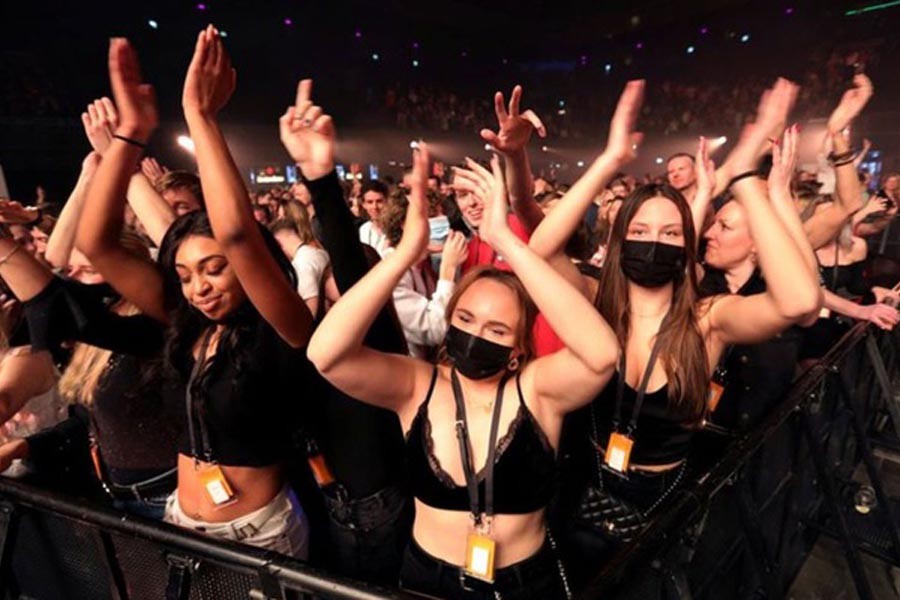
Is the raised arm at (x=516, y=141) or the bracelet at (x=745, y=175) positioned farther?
the raised arm at (x=516, y=141)

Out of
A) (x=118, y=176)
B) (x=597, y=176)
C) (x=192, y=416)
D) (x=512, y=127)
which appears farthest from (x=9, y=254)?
(x=597, y=176)

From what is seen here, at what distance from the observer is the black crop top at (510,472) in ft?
4.58

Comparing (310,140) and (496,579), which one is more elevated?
(310,140)

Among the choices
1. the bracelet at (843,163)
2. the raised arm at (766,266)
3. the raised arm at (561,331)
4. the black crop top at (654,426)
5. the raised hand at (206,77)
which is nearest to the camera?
the raised arm at (561,331)

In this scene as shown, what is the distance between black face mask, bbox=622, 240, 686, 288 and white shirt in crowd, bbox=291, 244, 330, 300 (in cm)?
130

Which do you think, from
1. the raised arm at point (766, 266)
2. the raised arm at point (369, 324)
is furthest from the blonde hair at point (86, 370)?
the raised arm at point (766, 266)

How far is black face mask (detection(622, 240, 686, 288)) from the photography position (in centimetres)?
174

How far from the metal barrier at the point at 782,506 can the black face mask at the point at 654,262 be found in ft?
1.80

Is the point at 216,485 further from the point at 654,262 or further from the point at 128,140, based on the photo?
the point at 654,262

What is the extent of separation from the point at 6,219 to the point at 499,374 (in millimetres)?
1874

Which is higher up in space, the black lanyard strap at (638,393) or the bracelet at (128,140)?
the bracelet at (128,140)

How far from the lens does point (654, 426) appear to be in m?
1.71

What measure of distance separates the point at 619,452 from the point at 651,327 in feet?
1.51

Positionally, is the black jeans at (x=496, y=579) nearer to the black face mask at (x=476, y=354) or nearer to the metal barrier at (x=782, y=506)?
the metal barrier at (x=782, y=506)
